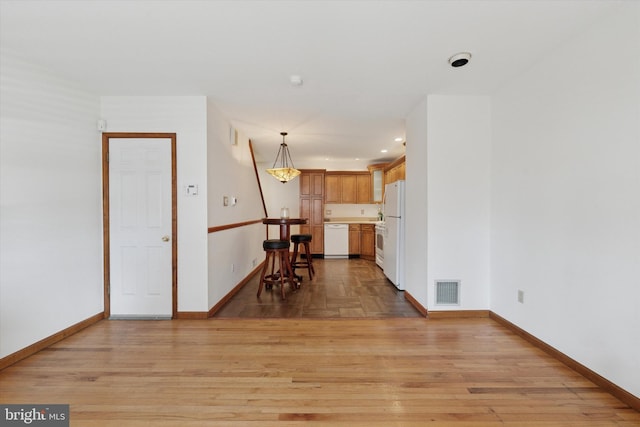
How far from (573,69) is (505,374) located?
2.30 m

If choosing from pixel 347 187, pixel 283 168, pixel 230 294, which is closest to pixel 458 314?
pixel 230 294

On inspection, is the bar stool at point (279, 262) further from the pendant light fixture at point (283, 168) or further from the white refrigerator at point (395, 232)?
the white refrigerator at point (395, 232)

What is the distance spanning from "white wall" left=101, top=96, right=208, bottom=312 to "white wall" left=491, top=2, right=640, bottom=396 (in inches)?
125

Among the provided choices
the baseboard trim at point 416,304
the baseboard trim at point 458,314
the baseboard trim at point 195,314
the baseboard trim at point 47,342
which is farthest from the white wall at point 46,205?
the baseboard trim at point 458,314

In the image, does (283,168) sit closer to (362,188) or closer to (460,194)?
(460,194)

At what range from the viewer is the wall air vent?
288cm

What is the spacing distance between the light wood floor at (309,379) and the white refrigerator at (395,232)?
4.23ft

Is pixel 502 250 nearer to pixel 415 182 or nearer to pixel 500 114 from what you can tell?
pixel 415 182

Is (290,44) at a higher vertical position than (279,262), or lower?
higher

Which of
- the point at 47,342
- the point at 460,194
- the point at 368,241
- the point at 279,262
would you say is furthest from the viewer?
the point at 368,241

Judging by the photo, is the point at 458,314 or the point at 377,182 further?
the point at 377,182

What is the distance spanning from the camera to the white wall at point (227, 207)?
303cm

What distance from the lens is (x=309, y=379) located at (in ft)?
6.02

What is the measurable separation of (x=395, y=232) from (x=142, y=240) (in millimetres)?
3250
